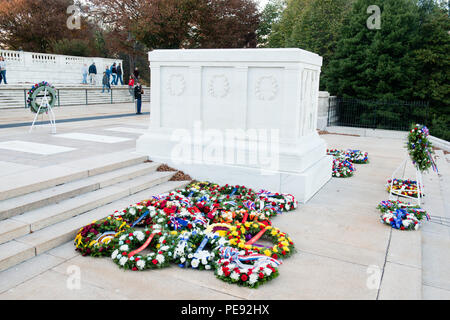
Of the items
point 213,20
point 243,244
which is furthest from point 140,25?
point 243,244

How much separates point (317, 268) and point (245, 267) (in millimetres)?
849

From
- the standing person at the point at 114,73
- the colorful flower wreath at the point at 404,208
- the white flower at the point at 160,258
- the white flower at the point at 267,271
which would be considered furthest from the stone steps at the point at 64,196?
the standing person at the point at 114,73

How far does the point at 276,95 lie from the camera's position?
6.94 metres

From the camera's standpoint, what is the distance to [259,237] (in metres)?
5.00

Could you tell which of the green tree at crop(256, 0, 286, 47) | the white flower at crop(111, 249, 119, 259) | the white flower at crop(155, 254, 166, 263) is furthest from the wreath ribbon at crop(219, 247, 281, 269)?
the green tree at crop(256, 0, 286, 47)

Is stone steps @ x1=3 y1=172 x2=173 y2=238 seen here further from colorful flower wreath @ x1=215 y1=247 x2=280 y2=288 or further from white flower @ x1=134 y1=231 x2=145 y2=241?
colorful flower wreath @ x1=215 y1=247 x2=280 y2=288

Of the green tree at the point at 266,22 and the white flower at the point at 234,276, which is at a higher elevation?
the green tree at the point at 266,22

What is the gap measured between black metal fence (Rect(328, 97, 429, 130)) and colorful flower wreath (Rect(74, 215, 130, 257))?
656 inches

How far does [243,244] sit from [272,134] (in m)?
2.96

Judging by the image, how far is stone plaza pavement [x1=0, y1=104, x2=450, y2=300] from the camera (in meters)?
3.76

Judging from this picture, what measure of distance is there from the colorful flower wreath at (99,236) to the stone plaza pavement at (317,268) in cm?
10

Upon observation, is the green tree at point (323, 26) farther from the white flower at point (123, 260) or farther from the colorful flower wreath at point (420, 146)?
the white flower at point (123, 260)

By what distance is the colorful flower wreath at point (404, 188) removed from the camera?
286 inches
